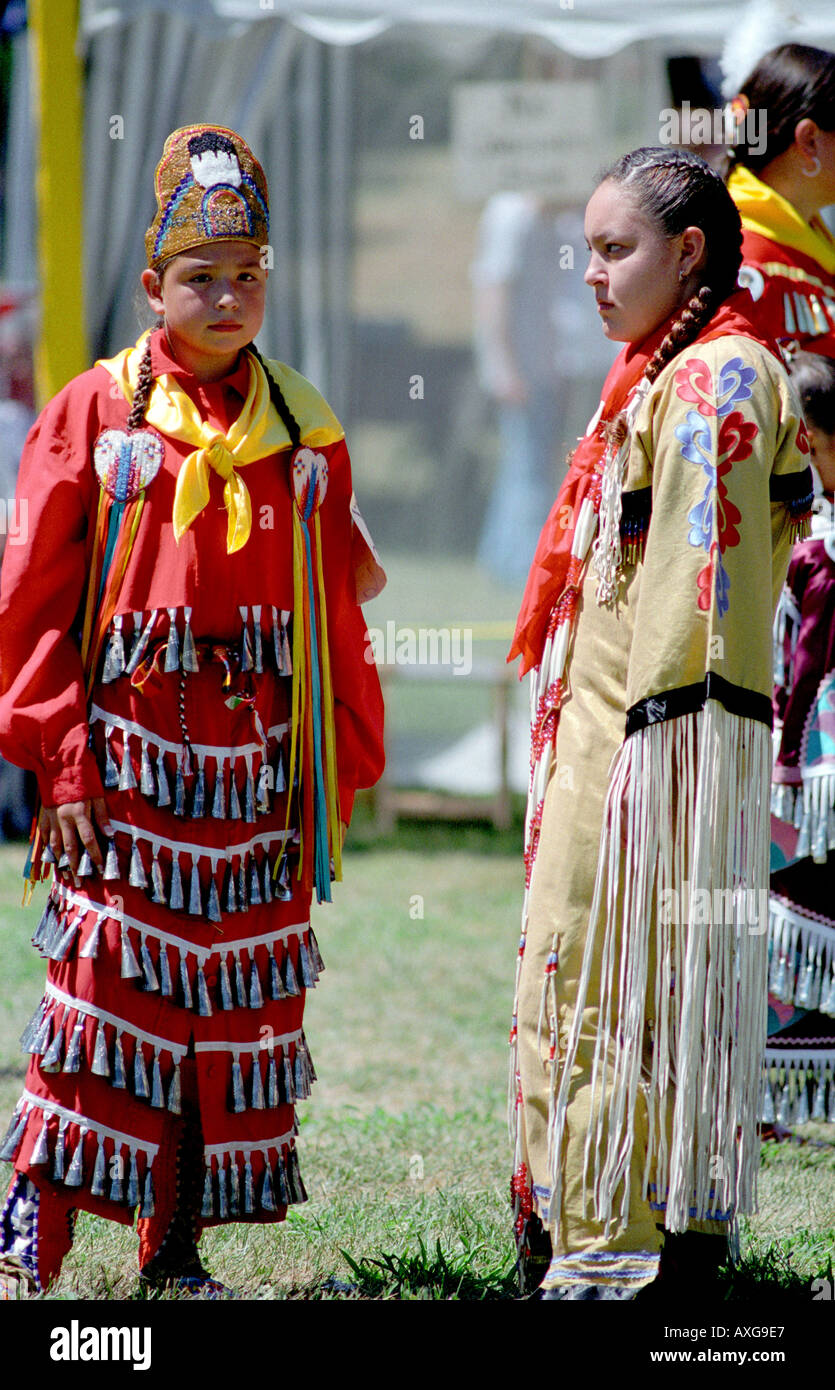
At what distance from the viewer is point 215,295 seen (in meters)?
2.54

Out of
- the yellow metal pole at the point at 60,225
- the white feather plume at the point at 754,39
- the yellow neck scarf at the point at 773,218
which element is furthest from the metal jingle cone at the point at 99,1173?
the yellow metal pole at the point at 60,225

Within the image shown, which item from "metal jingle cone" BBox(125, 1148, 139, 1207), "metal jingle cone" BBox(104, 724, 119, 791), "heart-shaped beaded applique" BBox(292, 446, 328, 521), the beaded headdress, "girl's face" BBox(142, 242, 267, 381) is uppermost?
the beaded headdress

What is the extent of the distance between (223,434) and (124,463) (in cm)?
17

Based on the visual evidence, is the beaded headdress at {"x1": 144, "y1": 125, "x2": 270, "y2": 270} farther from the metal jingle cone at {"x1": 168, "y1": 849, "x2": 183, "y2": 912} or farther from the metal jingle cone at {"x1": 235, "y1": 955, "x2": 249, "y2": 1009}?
the metal jingle cone at {"x1": 235, "y1": 955, "x2": 249, "y2": 1009}

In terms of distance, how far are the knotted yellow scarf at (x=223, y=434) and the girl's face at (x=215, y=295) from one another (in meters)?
0.09

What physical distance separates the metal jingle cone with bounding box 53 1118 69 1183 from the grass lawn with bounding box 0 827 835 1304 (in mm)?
244

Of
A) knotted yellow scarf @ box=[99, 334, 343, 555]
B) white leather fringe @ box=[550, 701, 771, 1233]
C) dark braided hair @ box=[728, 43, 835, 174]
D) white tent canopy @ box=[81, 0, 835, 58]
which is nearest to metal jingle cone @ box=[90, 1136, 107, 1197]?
white leather fringe @ box=[550, 701, 771, 1233]

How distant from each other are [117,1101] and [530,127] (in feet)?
18.4

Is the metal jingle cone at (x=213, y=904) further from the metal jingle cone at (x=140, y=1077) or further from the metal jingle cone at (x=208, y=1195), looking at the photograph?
the metal jingle cone at (x=208, y=1195)

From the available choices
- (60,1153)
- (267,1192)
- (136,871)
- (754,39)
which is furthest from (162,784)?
(754,39)

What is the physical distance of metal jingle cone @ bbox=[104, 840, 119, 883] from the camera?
2.50 m

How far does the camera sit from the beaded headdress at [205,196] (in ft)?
8.31

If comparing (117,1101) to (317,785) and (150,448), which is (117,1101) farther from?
(150,448)

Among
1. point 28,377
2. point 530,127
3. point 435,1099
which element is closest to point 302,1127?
point 435,1099
